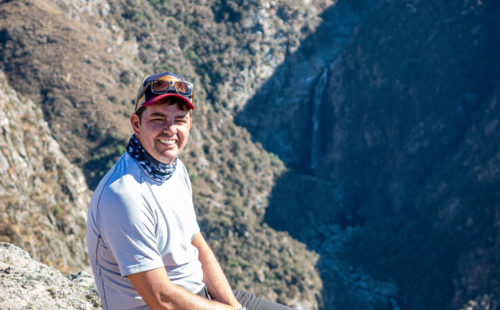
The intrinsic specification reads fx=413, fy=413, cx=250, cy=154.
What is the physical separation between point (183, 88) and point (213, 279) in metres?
2.02

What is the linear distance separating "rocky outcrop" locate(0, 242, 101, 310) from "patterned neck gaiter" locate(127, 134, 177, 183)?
2.27 m

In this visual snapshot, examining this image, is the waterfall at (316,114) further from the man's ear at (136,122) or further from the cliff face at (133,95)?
the man's ear at (136,122)

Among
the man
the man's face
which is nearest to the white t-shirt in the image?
the man

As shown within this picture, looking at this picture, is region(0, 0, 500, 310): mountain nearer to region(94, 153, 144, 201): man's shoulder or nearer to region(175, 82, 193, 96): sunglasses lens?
region(94, 153, 144, 201): man's shoulder

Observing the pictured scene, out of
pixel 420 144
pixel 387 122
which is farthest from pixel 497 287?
pixel 387 122

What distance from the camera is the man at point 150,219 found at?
328 centimetres

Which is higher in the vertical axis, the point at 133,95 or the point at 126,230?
the point at 133,95

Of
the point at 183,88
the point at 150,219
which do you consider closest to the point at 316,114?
the point at 183,88

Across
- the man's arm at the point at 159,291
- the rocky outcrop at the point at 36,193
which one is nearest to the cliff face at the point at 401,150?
the rocky outcrop at the point at 36,193

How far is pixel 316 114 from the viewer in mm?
37594

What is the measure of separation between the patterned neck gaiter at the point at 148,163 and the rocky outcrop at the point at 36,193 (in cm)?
→ 942

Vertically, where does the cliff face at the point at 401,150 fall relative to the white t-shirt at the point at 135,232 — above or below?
above

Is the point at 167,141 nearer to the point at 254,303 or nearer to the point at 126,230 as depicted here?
the point at 126,230

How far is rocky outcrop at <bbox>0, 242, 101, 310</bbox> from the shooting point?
462 centimetres
